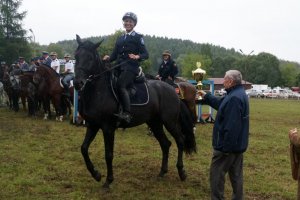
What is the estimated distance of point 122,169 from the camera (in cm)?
881

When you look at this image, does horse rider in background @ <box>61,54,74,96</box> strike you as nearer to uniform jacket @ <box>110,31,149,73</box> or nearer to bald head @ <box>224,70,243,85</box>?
uniform jacket @ <box>110,31,149,73</box>

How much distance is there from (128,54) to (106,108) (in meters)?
1.31

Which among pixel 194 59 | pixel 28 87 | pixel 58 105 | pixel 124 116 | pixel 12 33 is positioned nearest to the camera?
pixel 124 116

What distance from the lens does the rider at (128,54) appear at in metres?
7.59

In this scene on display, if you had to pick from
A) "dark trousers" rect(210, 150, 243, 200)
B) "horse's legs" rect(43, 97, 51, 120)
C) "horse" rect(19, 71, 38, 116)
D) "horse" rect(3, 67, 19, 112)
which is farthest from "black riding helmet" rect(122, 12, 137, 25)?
"horse" rect(3, 67, 19, 112)

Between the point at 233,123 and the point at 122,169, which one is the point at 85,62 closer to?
the point at 122,169

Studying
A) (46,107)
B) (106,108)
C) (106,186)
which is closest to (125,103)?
(106,108)

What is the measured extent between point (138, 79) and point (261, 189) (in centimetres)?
332

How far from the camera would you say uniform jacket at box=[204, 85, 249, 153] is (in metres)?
5.54

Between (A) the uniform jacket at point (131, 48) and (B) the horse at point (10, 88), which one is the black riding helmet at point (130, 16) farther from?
(B) the horse at point (10, 88)

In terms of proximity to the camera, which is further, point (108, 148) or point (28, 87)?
point (28, 87)

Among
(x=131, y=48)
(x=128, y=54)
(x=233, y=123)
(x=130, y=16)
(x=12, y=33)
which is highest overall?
(x=12, y=33)

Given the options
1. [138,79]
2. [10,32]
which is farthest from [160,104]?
[10,32]

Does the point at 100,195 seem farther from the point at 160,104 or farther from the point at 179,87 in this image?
the point at 179,87
